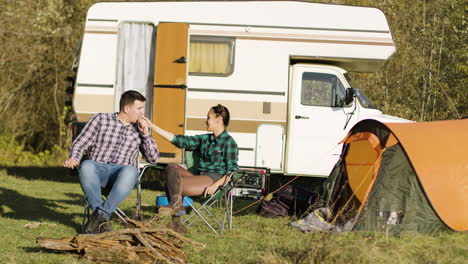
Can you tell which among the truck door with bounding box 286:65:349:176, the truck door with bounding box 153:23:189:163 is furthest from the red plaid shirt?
the truck door with bounding box 286:65:349:176

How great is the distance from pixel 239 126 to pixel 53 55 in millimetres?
6745

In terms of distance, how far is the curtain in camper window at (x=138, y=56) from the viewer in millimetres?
10055

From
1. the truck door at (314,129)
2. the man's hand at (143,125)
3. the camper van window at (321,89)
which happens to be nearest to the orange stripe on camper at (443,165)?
the man's hand at (143,125)

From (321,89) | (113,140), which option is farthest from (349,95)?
(113,140)

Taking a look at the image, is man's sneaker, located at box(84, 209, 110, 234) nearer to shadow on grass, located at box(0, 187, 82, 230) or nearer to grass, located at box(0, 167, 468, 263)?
grass, located at box(0, 167, 468, 263)

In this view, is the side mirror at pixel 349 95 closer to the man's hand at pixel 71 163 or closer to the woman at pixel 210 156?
the woman at pixel 210 156

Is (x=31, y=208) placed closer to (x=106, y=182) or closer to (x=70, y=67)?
(x=106, y=182)

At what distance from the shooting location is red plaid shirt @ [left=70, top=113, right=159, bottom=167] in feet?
21.3

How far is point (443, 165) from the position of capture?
6.44 m

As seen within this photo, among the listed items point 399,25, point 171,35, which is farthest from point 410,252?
point 399,25

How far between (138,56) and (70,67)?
17.7 ft

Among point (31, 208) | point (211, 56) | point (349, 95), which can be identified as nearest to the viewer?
point (31, 208)

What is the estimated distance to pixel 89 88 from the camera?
10.0 metres

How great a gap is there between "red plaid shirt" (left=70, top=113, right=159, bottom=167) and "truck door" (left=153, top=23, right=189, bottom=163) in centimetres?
321
